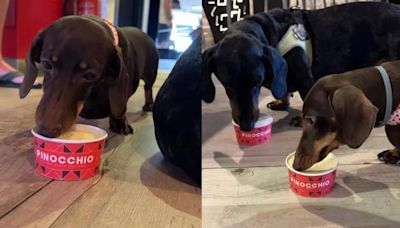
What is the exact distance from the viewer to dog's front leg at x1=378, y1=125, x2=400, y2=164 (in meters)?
1.40

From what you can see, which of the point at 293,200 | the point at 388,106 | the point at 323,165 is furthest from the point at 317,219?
the point at 388,106

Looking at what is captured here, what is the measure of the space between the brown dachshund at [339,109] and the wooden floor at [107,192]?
0.31m

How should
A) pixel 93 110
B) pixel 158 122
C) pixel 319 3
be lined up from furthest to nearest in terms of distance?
pixel 319 3 → pixel 93 110 → pixel 158 122

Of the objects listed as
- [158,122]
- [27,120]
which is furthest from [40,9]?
[158,122]

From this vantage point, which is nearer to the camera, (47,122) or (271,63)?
(47,122)

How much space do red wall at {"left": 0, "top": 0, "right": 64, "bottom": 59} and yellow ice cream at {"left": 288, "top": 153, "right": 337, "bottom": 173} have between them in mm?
950

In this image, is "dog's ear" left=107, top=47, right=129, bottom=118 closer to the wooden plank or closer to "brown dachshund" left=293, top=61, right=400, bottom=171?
the wooden plank

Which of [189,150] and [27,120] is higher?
[189,150]

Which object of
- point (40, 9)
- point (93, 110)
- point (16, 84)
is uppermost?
point (40, 9)

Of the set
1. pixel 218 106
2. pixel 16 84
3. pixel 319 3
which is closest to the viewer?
pixel 218 106

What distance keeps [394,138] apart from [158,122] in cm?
68

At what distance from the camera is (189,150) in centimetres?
124

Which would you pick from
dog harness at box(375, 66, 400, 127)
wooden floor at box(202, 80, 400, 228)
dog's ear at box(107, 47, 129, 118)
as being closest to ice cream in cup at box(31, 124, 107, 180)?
dog's ear at box(107, 47, 129, 118)

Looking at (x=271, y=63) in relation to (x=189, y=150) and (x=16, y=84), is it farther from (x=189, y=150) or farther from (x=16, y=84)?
(x=16, y=84)
